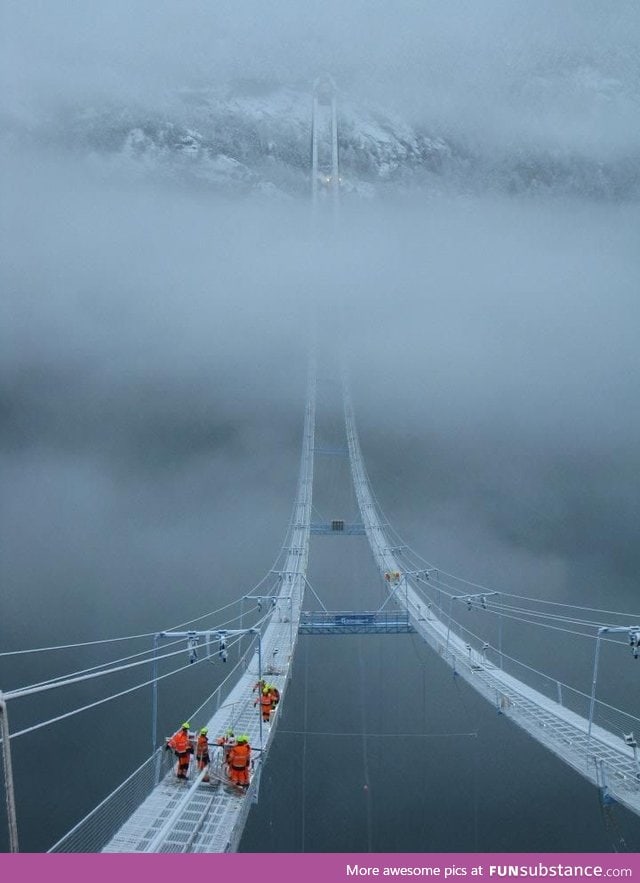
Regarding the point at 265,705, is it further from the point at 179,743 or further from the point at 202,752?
the point at 179,743

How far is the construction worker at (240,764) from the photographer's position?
9.27 metres

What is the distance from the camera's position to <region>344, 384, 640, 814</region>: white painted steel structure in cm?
1011

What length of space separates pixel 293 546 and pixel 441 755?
13.8m

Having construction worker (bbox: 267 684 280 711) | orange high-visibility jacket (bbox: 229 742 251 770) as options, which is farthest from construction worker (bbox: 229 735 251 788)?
construction worker (bbox: 267 684 280 711)

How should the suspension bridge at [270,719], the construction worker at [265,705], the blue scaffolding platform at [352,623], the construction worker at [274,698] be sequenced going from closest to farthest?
the suspension bridge at [270,719] → the construction worker at [265,705] → the construction worker at [274,698] → the blue scaffolding platform at [352,623]

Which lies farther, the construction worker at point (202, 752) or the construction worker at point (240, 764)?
the construction worker at point (202, 752)

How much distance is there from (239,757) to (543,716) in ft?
23.8

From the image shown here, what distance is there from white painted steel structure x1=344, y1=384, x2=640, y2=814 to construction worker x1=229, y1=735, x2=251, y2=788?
555cm

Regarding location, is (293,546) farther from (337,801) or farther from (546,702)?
(546,702)

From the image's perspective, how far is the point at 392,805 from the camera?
29.1m

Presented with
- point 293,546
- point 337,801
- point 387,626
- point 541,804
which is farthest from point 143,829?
point 541,804

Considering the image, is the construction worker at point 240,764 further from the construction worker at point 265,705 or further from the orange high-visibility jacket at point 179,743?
the construction worker at point 265,705

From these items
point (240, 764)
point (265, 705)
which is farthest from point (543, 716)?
point (240, 764)

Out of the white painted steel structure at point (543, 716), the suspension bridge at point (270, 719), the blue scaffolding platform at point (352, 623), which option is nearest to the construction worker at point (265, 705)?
the suspension bridge at point (270, 719)
